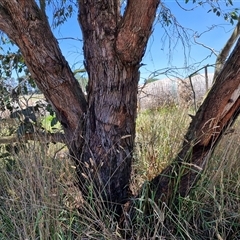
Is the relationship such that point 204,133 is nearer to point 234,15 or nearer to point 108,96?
point 108,96

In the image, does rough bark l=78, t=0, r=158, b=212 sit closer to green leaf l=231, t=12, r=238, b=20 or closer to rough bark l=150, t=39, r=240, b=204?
rough bark l=150, t=39, r=240, b=204

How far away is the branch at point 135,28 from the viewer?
1433 millimetres

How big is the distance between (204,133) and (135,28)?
0.63m

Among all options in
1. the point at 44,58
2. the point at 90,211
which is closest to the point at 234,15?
the point at 44,58

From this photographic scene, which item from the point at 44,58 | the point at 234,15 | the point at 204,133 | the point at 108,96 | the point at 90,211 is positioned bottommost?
the point at 90,211

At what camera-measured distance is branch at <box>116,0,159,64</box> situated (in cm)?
143

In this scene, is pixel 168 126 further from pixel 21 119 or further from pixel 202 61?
pixel 21 119

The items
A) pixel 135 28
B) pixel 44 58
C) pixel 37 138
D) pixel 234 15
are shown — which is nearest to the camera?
pixel 135 28

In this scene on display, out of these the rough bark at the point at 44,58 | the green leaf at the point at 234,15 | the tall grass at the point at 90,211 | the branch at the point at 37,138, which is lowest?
the tall grass at the point at 90,211

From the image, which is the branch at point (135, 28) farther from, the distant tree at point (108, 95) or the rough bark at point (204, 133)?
the rough bark at point (204, 133)

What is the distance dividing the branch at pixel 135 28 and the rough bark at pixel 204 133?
433 millimetres

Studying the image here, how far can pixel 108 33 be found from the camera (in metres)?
1.58

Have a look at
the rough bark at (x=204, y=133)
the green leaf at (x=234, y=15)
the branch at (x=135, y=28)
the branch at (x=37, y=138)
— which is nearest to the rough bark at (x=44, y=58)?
the branch at (x=37, y=138)

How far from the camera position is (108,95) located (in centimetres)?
162
